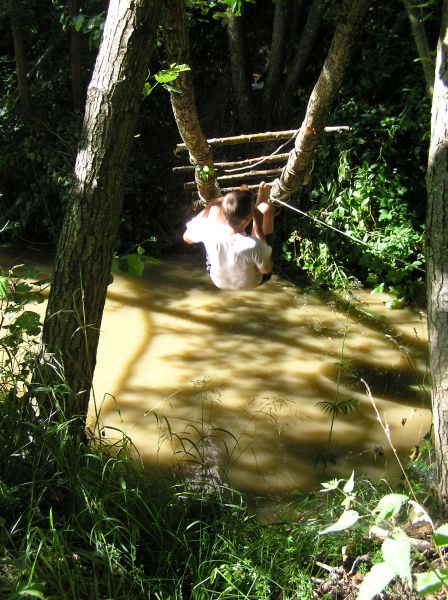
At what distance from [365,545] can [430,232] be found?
1232 mm

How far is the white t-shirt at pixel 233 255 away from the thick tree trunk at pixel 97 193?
132 centimetres

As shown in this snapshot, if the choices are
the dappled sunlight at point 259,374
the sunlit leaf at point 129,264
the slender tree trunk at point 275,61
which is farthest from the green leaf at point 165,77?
the slender tree trunk at point 275,61

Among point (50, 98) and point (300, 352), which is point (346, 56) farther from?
point (50, 98)

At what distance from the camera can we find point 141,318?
18.7 ft

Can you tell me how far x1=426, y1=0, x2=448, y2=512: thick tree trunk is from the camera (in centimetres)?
250

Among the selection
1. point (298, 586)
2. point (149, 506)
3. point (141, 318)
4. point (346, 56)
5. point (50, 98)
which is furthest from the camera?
point (50, 98)

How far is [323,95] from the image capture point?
3.65 meters

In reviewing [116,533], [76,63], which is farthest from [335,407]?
[76,63]

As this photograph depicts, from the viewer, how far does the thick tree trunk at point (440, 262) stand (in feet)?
8.19

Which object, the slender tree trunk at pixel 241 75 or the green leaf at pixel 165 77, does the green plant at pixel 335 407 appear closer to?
the green leaf at pixel 165 77

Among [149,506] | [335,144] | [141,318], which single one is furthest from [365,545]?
[335,144]

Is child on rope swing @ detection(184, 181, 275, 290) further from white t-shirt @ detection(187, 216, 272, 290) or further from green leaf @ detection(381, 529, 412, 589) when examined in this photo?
green leaf @ detection(381, 529, 412, 589)

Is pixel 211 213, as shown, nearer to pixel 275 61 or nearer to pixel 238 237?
pixel 238 237

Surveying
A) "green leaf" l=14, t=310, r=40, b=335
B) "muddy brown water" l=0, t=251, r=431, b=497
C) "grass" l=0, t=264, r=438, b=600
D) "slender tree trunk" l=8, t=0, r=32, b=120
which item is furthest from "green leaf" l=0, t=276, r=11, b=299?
"slender tree trunk" l=8, t=0, r=32, b=120
